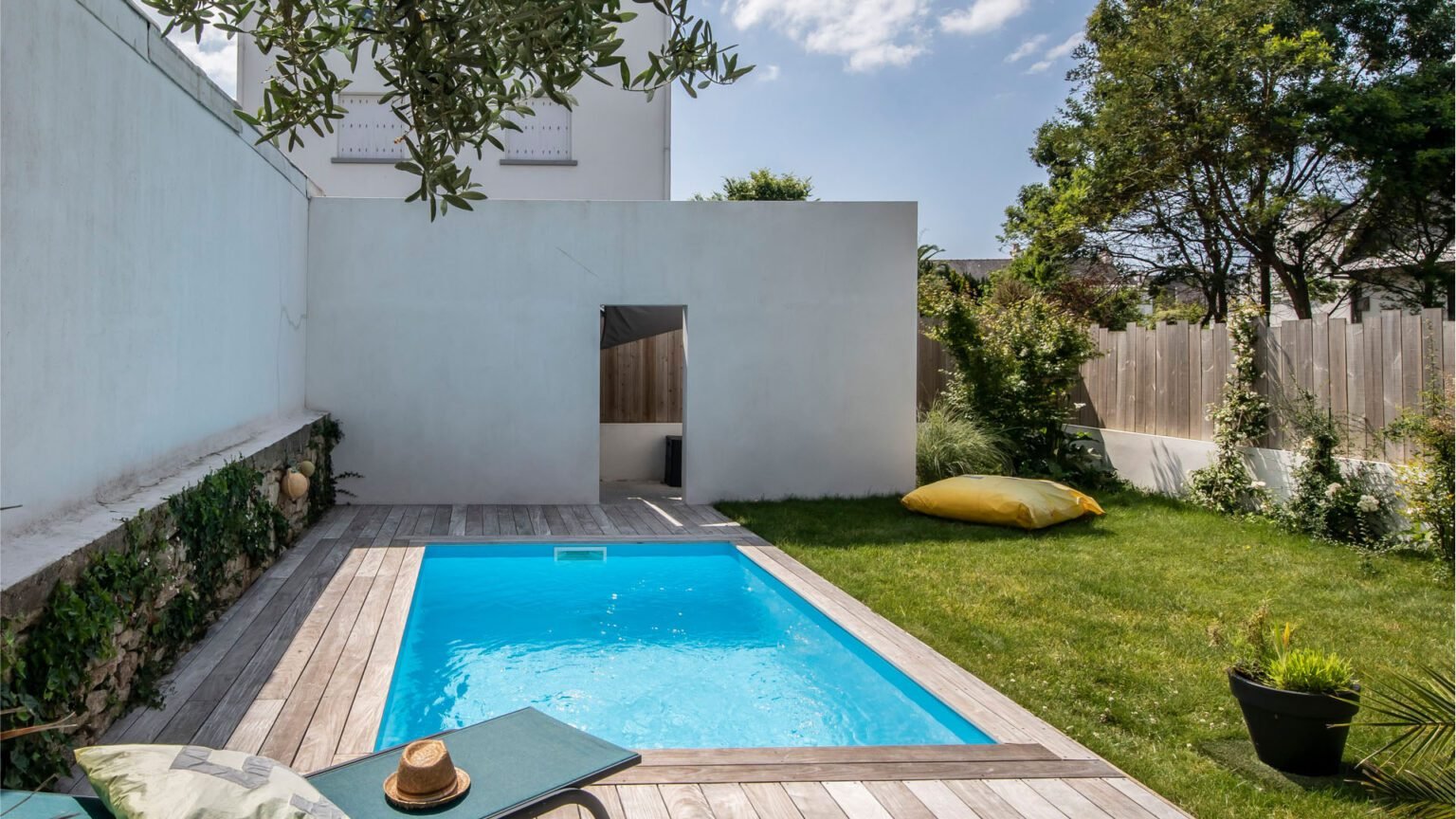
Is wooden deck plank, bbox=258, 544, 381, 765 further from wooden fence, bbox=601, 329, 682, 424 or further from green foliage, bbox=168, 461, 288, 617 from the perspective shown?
wooden fence, bbox=601, 329, 682, 424

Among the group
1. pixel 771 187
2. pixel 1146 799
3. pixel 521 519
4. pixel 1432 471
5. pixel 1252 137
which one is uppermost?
pixel 771 187

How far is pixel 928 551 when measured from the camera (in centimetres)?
668

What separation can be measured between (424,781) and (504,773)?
0.22m

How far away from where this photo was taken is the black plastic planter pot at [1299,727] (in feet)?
9.68

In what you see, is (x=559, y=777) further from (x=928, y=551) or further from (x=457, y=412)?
(x=457, y=412)

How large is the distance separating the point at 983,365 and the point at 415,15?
8.88 metres

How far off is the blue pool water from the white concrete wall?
5.11ft

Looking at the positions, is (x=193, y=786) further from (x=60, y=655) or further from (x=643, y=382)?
(x=643, y=382)

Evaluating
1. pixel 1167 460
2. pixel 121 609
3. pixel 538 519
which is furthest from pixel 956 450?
pixel 121 609

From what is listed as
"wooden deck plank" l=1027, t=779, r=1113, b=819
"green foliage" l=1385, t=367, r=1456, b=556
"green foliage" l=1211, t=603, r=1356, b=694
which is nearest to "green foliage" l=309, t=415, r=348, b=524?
"wooden deck plank" l=1027, t=779, r=1113, b=819

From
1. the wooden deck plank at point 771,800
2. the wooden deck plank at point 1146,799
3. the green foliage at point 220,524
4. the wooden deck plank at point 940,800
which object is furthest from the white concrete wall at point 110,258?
the wooden deck plank at point 1146,799

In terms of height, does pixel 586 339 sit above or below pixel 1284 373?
above

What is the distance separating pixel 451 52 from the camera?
143 centimetres

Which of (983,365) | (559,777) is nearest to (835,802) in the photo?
(559,777)
